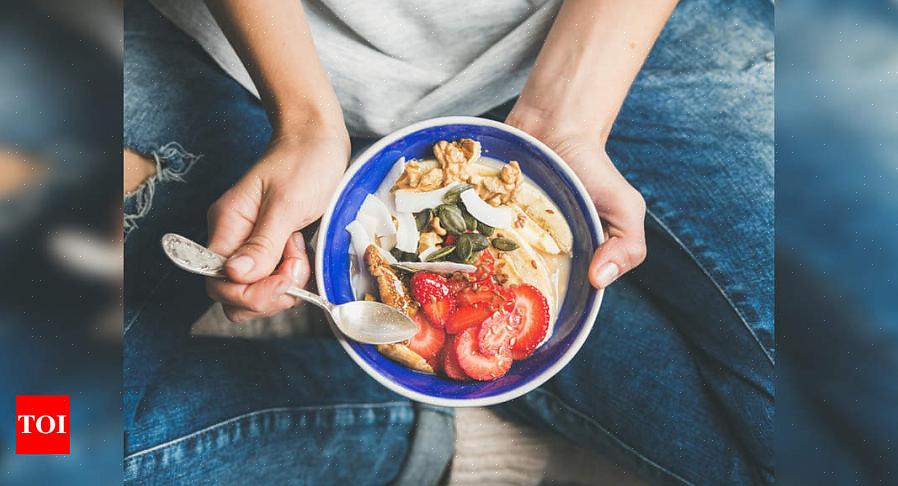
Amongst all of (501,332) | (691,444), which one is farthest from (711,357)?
(501,332)

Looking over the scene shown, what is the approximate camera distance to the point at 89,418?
76 cm

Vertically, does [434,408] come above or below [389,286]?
below

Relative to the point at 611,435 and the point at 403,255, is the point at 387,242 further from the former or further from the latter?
the point at 611,435

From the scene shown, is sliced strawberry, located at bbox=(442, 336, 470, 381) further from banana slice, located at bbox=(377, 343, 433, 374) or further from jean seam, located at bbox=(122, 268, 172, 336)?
jean seam, located at bbox=(122, 268, 172, 336)

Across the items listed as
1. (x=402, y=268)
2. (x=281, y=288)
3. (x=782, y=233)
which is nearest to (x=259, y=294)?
(x=281, y=288)

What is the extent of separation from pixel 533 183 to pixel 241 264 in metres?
0.25

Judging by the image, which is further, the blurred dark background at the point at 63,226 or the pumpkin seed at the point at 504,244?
the blurred dark background at the point at 63,226

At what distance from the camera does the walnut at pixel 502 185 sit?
0.65 m

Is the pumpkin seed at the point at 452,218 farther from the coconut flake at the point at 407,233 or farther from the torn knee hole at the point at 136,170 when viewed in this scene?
the torn knee hole at the point at 136,170

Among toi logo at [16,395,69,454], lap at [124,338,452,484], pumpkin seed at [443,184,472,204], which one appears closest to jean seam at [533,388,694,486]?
lap at [124,338,452,484]

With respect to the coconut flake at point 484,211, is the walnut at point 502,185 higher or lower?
higher

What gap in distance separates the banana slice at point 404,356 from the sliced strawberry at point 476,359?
0.03 metres

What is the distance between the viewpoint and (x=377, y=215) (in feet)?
2.18

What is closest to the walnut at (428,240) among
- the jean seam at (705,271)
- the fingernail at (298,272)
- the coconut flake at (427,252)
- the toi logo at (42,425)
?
the coconut flake at (427,252)
